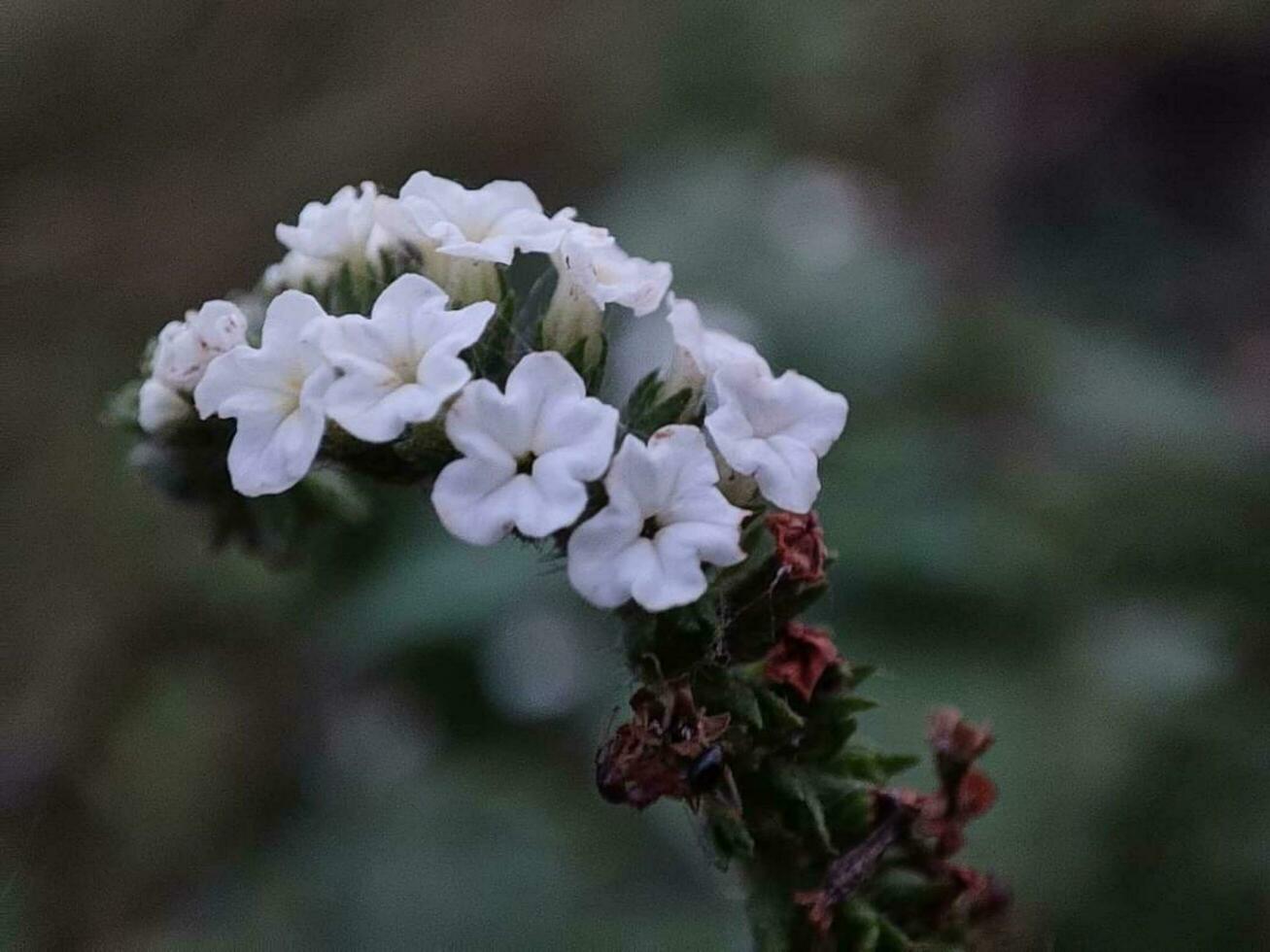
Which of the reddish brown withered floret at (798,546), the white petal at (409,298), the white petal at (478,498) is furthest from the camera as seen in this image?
the reddish brown withered floret at (798,546)

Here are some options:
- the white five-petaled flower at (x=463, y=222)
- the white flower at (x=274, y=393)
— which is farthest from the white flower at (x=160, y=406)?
the white five-petaled flower at (x=463, y=222)

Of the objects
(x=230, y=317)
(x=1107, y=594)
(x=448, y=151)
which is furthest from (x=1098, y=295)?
(x=230, y=317)

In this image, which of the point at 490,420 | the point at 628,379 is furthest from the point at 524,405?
the point at 628,379

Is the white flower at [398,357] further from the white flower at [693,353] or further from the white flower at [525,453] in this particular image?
the white flower at [693,353]

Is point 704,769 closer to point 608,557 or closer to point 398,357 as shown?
point 608,557

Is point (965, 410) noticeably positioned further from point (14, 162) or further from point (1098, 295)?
point (14, 162)
